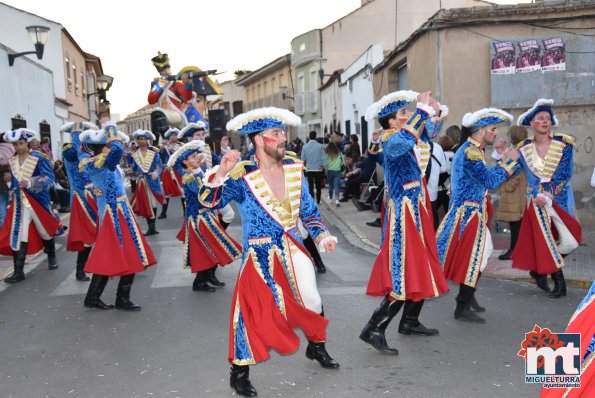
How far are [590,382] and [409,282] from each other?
2.46 metres

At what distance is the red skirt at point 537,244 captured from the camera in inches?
268

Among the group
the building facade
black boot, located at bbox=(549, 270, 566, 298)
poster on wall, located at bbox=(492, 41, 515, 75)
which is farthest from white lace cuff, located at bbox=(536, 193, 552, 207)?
poster on wall, located at bbox=(492, 41, 515, 75)

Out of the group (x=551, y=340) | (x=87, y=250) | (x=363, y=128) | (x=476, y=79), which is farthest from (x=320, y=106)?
(x=551, y=340)

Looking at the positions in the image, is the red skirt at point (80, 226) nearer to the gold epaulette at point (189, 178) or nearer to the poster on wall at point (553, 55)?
the gold epaulette at point (189, 178)

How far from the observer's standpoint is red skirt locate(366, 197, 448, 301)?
5113mm

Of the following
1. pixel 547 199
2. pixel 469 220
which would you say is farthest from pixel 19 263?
pixel 547 199

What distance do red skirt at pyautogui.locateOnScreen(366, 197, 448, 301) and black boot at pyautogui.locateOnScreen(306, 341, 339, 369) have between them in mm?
716

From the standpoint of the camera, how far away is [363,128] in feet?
72.2

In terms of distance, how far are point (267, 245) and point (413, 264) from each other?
1.32m

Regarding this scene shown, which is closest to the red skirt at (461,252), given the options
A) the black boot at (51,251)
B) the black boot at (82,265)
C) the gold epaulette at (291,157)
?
the gold epaulette at (291,157)

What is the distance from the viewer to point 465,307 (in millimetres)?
6059

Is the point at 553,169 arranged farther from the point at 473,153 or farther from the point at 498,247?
the point at 498,247

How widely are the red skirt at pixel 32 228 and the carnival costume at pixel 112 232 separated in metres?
2.30

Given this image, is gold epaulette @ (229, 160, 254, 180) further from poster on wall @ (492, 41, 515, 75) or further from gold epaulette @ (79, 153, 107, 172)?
poster on wall @ (492, 41, 515, 75)
